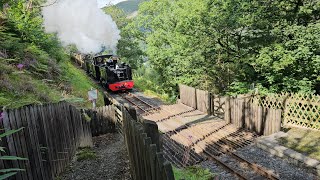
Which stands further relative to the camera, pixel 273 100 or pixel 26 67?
pixel 273 100

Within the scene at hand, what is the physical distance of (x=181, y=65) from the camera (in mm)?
20656

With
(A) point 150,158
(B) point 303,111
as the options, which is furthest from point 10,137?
(B) point 303,111

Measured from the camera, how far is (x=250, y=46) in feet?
54.1

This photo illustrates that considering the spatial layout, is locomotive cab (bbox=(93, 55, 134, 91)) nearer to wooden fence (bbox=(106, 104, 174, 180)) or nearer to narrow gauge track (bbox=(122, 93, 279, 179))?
narrow gauge track (bbox=(122, 93, 279, 179))

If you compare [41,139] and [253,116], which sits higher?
[41,139]

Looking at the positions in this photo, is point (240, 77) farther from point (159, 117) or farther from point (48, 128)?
point (48, 128)

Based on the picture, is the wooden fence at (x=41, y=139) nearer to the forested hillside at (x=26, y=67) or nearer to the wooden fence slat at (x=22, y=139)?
the wooden fence slat at (x=22, y=139)

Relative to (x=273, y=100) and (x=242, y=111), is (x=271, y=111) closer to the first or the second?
(x=242, y=111)

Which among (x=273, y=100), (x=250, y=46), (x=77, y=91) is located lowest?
(x=273, y=100)

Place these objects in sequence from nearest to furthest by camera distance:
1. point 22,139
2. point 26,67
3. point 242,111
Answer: point 22,139 → point 26,67 → point 242,111

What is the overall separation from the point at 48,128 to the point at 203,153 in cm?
572

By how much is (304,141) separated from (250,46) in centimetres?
799

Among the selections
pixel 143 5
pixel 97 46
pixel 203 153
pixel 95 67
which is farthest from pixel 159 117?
pixel 97 46

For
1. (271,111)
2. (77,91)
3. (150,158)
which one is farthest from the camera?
(77,91)
